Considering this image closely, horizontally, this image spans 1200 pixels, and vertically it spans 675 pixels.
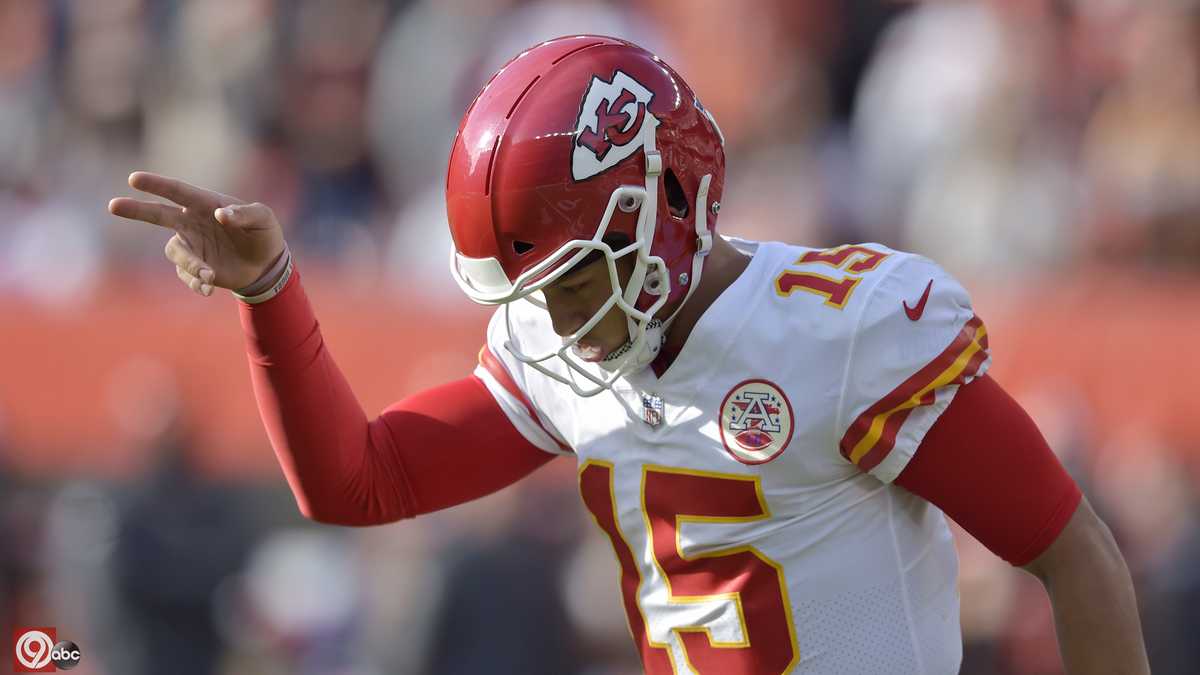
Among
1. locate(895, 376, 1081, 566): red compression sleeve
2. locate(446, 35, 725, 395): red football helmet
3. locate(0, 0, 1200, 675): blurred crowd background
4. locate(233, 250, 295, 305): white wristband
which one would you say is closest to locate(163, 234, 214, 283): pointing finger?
locate(233, 250, 295, 305): white wristband

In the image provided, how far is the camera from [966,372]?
2.22 m

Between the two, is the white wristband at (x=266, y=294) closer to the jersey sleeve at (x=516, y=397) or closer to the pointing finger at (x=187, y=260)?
the pointing finger at (x=187, y=260)

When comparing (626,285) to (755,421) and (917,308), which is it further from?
(917,308)

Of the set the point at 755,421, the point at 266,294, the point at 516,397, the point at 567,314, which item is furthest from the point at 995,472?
the point at 266,294

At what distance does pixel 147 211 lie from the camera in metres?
2.31

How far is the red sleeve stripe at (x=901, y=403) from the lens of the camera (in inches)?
86.2

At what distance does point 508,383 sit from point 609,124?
0.57 m

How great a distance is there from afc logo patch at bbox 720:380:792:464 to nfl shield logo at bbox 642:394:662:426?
105 millimetres

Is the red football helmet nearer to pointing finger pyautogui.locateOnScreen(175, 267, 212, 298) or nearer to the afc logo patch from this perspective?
the afc logo patch

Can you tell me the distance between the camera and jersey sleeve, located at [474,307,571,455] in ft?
8.64

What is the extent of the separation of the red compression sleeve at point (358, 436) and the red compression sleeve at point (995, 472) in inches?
29.9

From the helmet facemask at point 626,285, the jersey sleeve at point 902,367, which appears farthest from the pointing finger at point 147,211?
the jersey sleeve at point 902,367

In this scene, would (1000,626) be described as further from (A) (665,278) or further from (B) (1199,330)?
(A) (665,278)

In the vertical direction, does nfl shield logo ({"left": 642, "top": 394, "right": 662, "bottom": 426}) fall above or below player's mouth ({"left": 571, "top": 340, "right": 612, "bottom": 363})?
below
